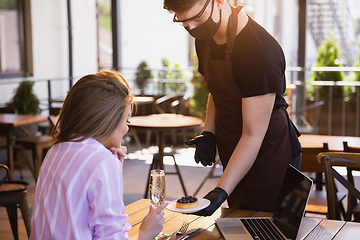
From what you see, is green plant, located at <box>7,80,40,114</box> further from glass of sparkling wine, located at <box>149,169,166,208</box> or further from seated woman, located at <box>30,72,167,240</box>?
seated woman, located at <box>30,72,167,240</box>

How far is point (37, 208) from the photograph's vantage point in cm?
106

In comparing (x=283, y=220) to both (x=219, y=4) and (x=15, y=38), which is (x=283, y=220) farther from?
(x=15, y=38)

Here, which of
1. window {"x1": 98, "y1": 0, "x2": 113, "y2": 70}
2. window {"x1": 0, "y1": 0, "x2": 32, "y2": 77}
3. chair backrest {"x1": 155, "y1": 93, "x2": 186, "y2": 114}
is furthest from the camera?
window {"x1": 98, "y1": 0, "x2": 113, "y2": 70}

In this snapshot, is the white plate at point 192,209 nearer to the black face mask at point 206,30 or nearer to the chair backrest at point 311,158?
the black face mask at point 206,30

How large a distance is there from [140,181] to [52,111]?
1.22 metres

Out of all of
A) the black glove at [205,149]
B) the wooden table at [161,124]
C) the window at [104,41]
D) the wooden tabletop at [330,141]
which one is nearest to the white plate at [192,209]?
the black glove at [205,149]

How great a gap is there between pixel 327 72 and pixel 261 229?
600 cm

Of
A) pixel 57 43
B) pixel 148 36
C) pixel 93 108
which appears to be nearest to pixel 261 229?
pixel 93 108

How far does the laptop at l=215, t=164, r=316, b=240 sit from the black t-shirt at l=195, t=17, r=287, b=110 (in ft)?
0.91

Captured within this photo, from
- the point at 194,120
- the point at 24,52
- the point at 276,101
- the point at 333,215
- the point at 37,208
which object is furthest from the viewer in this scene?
the point at 24,52

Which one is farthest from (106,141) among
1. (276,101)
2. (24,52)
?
(24,52)

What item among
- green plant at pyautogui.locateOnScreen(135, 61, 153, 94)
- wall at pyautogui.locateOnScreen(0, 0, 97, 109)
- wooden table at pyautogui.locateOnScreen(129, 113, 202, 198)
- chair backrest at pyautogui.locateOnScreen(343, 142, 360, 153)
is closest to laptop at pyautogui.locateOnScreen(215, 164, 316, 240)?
chair backrest at pyautogui.locateOnScreen(343, 142, 360, 153)

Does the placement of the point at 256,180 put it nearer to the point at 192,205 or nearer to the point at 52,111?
the point at 192,205

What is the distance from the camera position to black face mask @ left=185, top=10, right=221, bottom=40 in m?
1.45
